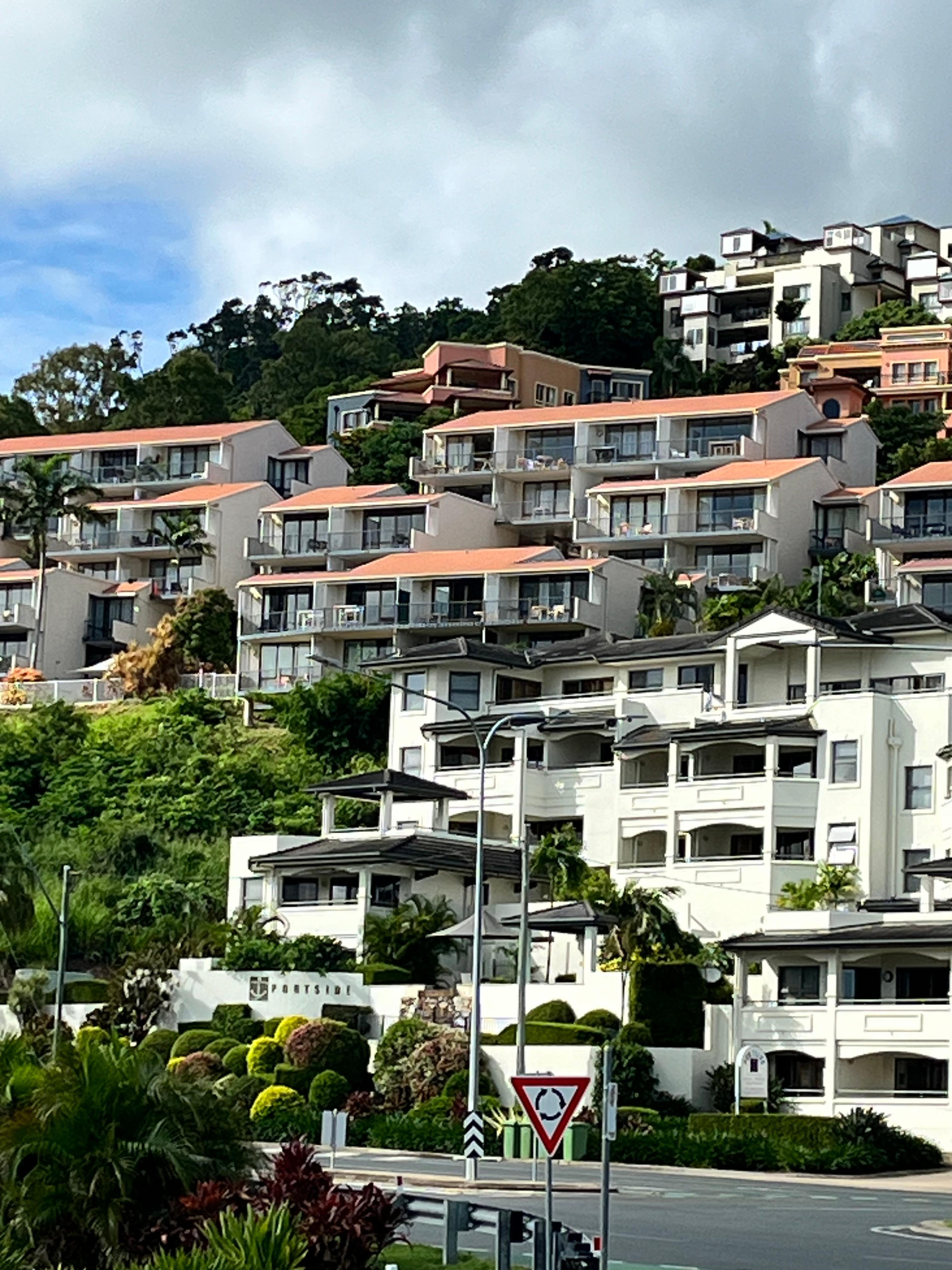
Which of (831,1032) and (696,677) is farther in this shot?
(696,677)

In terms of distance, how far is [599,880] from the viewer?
77.4m

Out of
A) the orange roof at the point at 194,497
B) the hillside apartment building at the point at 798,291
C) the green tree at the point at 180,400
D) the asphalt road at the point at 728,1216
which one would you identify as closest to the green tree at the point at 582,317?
the hillside apartment building at the point at 798,291

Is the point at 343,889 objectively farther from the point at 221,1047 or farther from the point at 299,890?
the point at 221,1047

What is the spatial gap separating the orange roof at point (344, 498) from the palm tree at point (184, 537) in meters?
3.52

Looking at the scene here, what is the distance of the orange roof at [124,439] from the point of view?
428ft

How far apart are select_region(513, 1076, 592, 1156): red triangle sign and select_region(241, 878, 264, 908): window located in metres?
58.5

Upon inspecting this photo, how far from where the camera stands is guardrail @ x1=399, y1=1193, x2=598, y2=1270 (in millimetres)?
25641

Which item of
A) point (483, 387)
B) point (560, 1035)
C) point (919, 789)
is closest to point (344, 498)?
point (483, 387)

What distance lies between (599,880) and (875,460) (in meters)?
52.1

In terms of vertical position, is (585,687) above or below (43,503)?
below

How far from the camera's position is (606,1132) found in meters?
25.6

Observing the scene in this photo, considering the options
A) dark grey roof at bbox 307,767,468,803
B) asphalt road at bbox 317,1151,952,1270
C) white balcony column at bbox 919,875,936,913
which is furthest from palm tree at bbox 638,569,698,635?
asphalt road at bbox 317,1151,952,1270

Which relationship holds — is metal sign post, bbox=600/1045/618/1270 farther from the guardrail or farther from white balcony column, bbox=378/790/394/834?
white balcony column, bbox=378/790/394/834

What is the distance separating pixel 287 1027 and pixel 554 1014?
25.0 feet
